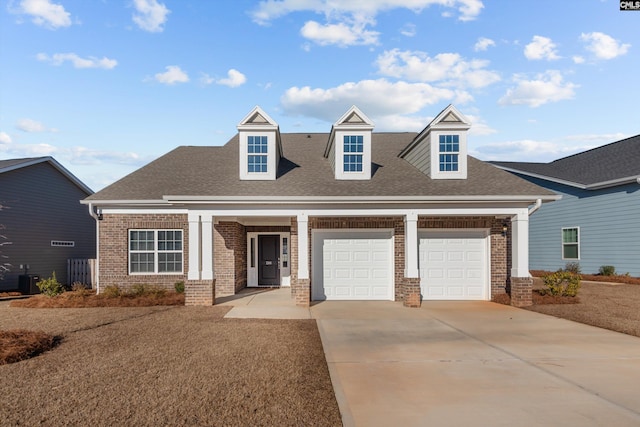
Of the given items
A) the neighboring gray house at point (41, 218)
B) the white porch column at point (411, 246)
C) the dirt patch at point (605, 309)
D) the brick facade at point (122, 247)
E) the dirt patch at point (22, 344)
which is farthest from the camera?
the neighboring gray house at point (41, 218)

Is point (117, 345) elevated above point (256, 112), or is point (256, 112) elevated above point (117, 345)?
point (256, 112)

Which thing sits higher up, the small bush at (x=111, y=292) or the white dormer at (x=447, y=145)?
Answer: the white dormer at (x=447, y=145)

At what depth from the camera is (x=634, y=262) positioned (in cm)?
1850

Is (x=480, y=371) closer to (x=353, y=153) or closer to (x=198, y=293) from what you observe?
(x=198, y=293)

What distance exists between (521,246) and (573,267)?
1049 centimetres

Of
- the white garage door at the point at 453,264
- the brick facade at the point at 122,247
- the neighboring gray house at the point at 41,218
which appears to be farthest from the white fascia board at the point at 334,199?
the neighboring gray house at the point at 41,218

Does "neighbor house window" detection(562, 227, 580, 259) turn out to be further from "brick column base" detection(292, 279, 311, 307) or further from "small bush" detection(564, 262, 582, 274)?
"brick column base" detection(292, 279, 311, 307)

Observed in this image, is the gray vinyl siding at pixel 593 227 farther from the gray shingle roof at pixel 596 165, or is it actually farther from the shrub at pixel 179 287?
the shrub at pixel 179 287

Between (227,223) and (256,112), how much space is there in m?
4.25

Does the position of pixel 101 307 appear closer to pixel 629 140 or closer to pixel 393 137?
pixel 393 137

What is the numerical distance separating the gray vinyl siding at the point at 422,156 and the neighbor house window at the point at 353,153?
220cm

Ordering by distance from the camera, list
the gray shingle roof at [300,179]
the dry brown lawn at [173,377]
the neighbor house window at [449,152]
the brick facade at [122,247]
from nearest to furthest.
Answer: the dry brown lawn at [173,377] → the gray shingle roof at [300,179] → the neighbor house window at [449,152] → the brick facade at [122,247]

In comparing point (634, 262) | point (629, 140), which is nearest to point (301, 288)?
point (634, 262)

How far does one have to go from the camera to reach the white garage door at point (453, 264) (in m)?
14.3
